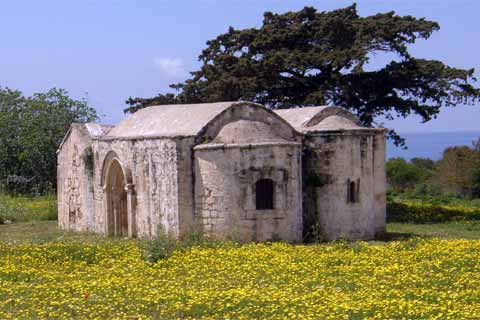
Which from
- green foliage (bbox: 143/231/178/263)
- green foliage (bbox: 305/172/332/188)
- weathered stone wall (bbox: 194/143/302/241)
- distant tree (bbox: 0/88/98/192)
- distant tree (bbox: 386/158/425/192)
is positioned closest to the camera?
green foliage (bbox: 143/231/178/263)

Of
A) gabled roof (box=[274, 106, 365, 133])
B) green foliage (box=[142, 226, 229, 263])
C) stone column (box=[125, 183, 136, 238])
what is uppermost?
gabled roof (box=[274, 106, 365, 133])

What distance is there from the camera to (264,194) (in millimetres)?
19422

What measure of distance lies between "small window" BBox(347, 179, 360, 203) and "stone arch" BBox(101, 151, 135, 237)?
233 inches

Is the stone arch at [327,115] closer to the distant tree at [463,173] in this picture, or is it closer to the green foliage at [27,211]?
the green foliage at [27,211]

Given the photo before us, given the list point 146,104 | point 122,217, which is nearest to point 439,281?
point 122,217

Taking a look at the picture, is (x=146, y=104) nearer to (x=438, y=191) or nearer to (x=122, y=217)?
(x=122, y=217)

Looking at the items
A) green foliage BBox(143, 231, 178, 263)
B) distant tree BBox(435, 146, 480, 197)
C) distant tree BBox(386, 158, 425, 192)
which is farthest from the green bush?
distant tree BBox(386, 158, 425, 192)

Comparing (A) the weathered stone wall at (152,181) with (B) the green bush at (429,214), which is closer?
(A) the weathered stone wall at (152,181)

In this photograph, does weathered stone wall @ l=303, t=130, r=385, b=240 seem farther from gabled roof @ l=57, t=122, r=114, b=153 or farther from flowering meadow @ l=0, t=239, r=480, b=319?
gabled roof @ l=57, t=122, r=114, b=153

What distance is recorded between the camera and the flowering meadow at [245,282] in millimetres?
10930

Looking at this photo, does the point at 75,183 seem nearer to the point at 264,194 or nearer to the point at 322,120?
the point at 264,194

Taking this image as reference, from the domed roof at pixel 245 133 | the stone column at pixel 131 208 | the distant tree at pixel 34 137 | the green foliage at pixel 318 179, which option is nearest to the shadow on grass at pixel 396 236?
the green foliage at pixel 318 179

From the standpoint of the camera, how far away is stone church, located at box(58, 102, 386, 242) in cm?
1911

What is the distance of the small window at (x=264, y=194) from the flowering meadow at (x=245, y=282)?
6.05 feet
